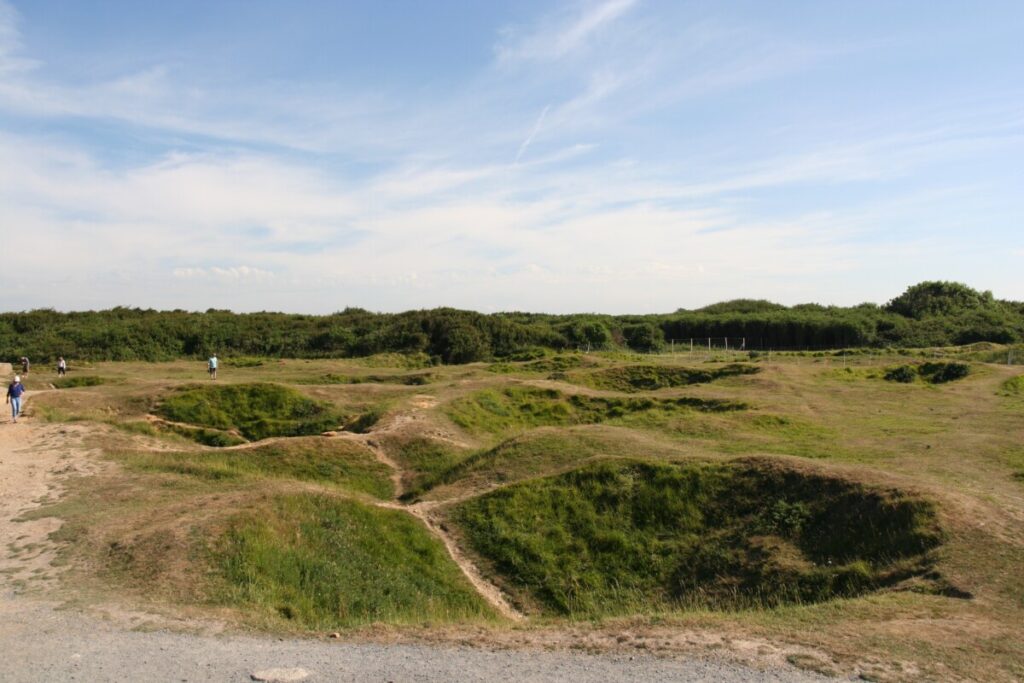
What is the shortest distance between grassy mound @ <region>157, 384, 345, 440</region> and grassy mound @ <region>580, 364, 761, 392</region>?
45.4 ft

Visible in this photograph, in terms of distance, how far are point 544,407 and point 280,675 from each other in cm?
2242

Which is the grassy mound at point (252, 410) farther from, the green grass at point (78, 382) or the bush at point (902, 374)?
the bush at point (902, 374)

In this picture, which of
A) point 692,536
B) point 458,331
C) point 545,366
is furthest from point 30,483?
point 458,331

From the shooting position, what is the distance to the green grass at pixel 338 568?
1098cm

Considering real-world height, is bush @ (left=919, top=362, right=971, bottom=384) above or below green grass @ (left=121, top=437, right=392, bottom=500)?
above

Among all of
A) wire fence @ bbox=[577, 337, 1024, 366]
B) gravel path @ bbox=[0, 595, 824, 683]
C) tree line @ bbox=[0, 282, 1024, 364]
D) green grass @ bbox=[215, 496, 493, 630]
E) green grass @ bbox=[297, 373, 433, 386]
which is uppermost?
tree line @ bbox=[0, 282, 1024, 364]

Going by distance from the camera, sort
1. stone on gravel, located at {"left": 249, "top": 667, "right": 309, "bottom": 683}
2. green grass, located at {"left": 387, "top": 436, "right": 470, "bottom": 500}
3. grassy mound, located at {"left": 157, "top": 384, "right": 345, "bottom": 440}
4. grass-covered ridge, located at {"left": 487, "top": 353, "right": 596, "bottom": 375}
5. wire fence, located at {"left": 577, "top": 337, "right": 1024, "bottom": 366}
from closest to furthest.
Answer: stone on gravel, located at {"left": 249, "top": 667, "right": 309, "bottom": 683} < green grass, located at {"left": 387, "top": 436, "right": 470, "bottom": 500} < grassy mound, located at {"left": 157, "top": 384, "right": 345, "bottom": 440} < grass-covered ridge, located at {"left": 487, "top": 353, "right": 596, "bottom": 375} < wire fence, located at {"left": 577, "top": 337, "right": 1024, "bottom": 366}

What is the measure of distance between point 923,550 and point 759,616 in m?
4.07

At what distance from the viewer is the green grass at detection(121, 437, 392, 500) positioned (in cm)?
1912

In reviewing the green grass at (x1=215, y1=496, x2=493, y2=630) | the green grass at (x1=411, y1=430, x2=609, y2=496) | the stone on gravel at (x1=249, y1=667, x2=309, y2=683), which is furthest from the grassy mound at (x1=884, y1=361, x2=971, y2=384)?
the stone on gravel at (x1=249, y1=667, x2=309, y2=683)

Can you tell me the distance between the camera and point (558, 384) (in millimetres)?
32500

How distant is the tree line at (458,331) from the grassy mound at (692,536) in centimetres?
3709

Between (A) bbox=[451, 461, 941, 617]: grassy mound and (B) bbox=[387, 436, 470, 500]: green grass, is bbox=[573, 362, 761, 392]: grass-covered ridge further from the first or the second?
(A) bbox=[451, 461, 941, 617]: grassy mound

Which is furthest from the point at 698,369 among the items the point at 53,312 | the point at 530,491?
the point at 53,312
